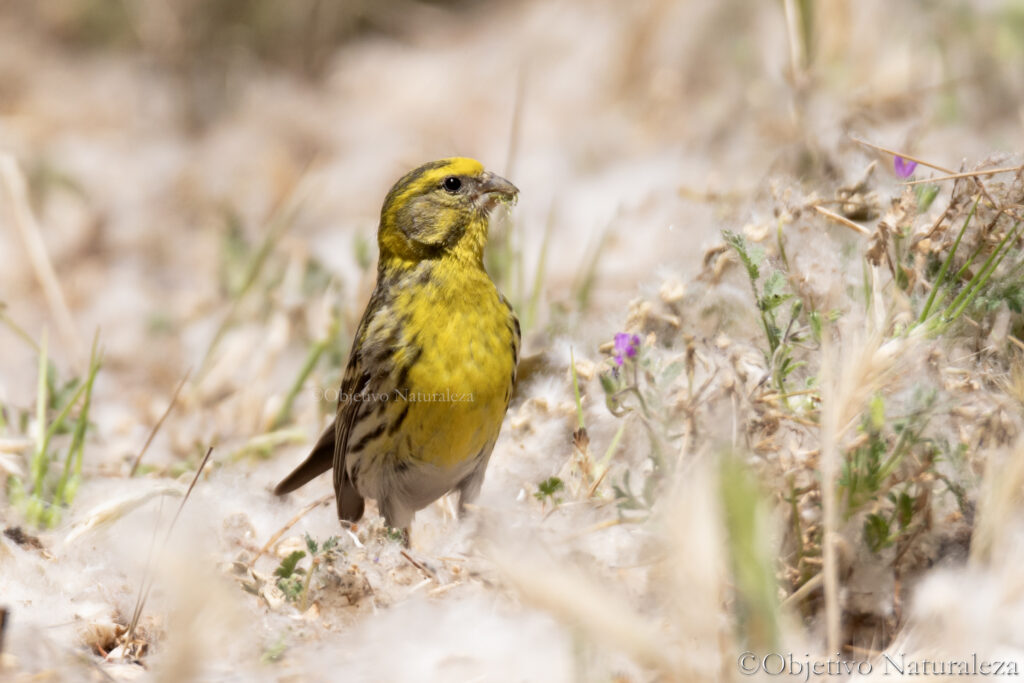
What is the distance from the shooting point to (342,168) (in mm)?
7293

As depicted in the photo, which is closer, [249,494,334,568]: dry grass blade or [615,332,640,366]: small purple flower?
[615,332,640,366]: small purple flower

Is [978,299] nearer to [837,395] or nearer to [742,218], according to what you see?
[837,395]

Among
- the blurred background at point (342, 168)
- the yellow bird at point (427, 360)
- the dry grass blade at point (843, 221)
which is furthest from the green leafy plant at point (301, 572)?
the dry grass blade at point (843, 221)

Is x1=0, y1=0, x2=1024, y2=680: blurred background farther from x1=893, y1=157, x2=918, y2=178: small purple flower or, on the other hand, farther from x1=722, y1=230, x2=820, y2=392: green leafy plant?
x1=722, y1=230, x2=820, y2=392: green leafy plant

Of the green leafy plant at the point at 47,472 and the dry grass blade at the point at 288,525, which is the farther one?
the green leafy plant at the point at 47,472

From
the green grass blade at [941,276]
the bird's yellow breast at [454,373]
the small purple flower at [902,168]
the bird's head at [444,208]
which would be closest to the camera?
the green grass blade at [941,276]

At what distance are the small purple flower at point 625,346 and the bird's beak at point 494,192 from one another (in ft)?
2.50

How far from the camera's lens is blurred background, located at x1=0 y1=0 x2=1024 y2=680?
11.1 feet

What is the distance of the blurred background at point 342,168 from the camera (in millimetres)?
3383

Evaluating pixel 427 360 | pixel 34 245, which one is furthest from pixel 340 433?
pixel 34 245

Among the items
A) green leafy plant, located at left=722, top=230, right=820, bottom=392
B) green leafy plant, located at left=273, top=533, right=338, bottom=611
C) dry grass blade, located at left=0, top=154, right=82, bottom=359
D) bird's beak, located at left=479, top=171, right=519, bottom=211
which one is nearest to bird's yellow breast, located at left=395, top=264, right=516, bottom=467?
bird's beak, located at left=479, top=171, right=519, bottom=211

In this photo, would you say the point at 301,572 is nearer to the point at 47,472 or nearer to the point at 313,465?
the point at 313,465

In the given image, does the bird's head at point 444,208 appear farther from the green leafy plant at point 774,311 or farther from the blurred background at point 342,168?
the green leafy plant at point 774,311

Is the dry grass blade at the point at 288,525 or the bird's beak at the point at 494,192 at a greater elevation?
the bird's beak at the point at 494,192
